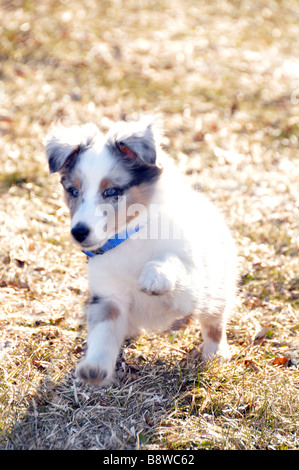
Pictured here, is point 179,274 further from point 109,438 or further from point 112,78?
point 112,78

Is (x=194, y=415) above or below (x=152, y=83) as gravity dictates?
above

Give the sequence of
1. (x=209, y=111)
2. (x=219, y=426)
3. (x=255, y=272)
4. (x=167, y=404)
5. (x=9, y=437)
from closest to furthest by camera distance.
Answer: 1. (x=9, y=437)
2. (x=219, y=426)
3. (x=167, y=404)
4. (x=255, y=272)
5. (x=209, y=111)

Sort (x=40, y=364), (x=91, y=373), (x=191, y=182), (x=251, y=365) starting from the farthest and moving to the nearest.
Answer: (x=191, y=182) → (x=251, y=365) → (x=40, y=364) → (x=91, y=373)

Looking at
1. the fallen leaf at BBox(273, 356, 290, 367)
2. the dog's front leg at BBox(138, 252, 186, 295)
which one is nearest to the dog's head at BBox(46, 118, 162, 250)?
the dog's front leg at BBox(138, 252, 186, 295)

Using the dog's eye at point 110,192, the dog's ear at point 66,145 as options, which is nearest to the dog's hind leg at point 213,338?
the dog's eye at point 110,192

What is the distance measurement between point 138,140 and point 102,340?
1.18 meters

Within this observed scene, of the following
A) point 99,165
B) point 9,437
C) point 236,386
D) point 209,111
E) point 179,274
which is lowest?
point 209,111

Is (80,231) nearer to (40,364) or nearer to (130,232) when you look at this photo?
(130,232)

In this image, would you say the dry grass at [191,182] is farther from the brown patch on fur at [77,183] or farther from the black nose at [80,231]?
the brown patch on fur at [77,183]

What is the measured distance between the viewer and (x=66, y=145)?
3234 millimetres

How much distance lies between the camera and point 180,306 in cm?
310

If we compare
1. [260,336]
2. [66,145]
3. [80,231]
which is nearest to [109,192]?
[80,231]

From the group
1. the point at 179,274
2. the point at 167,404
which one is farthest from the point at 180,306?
the point at 167,404

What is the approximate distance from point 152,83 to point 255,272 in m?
4.41
